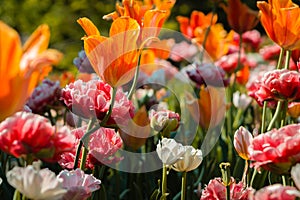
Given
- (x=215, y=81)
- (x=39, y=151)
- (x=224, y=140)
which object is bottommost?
(x=224, y=140)

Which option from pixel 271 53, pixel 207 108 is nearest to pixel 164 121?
pixel 207 108

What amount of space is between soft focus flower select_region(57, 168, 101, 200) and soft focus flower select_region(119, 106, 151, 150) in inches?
14.4

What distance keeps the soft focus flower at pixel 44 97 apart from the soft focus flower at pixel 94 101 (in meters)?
Answer: 0.40

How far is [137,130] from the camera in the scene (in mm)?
1223

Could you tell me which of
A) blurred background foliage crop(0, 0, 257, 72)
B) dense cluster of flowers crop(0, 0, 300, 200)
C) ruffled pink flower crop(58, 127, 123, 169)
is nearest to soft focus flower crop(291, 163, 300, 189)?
dense cluster of flowers crop(0, 0, 300, 200)

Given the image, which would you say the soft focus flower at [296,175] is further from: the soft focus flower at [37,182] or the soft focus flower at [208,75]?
the soft focus flower at [208,75]

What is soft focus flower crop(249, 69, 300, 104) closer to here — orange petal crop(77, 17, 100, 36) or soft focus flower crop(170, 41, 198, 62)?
orange petal crop(77, 17, 100, 36)

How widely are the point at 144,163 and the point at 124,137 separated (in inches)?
7.7

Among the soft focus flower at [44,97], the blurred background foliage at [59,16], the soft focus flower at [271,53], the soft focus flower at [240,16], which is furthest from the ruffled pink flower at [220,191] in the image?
the blurred background foliage at [59,16]

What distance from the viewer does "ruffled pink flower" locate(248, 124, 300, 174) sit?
74cm

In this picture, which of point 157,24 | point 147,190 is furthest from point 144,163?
point 157,24

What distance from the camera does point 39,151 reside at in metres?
0.71

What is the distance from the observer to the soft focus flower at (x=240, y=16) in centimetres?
174

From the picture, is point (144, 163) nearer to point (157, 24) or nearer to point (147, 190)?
point (147, 190)
